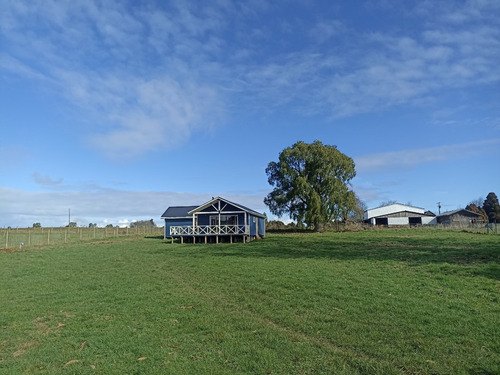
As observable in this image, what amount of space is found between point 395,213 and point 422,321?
66060mm

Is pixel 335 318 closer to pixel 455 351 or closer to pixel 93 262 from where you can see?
pixel 455 351

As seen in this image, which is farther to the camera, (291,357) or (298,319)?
(298,319)

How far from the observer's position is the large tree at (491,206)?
7686cm

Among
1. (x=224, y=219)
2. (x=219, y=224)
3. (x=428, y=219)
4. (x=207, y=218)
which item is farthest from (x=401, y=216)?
(x=219, y=224)

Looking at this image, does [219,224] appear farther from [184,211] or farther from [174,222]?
[184,211]

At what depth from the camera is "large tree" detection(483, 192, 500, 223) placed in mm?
76863

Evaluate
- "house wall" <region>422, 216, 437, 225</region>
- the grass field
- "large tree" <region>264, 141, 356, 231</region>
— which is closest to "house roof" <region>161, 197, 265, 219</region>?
"large tree" <region>264, 141, 356, 231</region>

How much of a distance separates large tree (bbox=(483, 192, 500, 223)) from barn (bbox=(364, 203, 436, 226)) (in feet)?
65.3

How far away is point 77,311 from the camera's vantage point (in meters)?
8.25

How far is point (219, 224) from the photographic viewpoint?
32.2 metres

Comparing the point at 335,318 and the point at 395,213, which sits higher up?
the point at 395,213

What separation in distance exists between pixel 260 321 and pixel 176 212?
3371cm

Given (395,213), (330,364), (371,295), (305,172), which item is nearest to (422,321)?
(371,295)

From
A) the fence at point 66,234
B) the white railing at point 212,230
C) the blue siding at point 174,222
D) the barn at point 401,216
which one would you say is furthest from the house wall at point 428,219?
the blue siding at point 174,222
